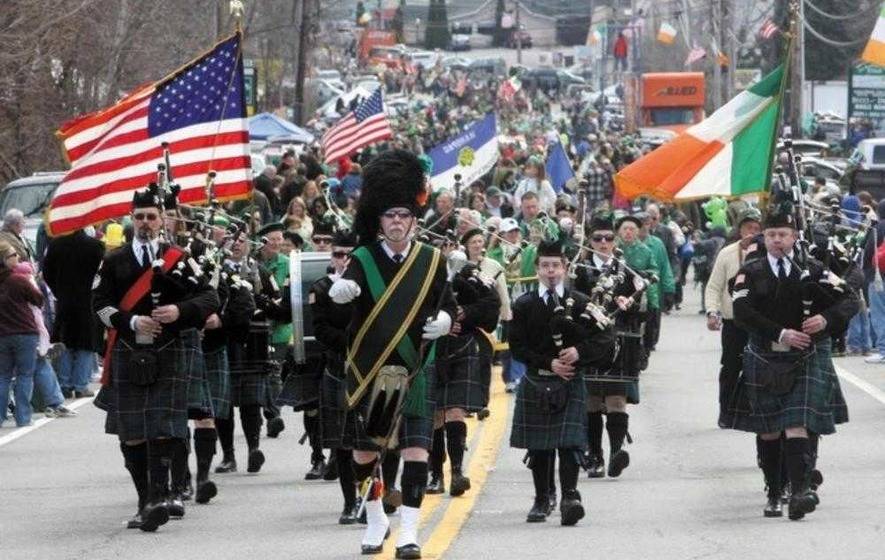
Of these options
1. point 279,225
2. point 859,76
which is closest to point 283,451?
point 279,225

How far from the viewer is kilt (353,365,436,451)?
1255 centimetres

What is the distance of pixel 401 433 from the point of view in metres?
12.6

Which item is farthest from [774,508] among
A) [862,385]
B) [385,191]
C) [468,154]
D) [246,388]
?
[468,154]

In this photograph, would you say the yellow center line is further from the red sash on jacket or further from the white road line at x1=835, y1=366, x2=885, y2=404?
the white road line at x1=835, y1=366, x2=885, y2=404

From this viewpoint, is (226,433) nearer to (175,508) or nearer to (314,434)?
(314,434)

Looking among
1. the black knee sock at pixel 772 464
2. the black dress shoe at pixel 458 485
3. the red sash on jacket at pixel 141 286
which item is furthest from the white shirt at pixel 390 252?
the black dress shoe at pixel 458 485

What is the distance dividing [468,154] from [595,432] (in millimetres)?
16139

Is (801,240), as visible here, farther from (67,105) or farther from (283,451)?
(67,105)

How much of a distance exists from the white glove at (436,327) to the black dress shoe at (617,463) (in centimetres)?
426

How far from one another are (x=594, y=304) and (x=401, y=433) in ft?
7.76

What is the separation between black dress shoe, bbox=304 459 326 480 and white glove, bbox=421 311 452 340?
4241mm

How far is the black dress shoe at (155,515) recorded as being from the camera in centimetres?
1374

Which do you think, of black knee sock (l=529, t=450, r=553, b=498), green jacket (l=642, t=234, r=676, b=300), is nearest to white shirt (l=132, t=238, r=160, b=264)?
black knee sock (l=529, t=450, r=553, b=498)

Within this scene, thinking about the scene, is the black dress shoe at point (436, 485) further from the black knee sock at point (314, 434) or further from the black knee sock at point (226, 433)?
the black knee sock at point (226, 433)
